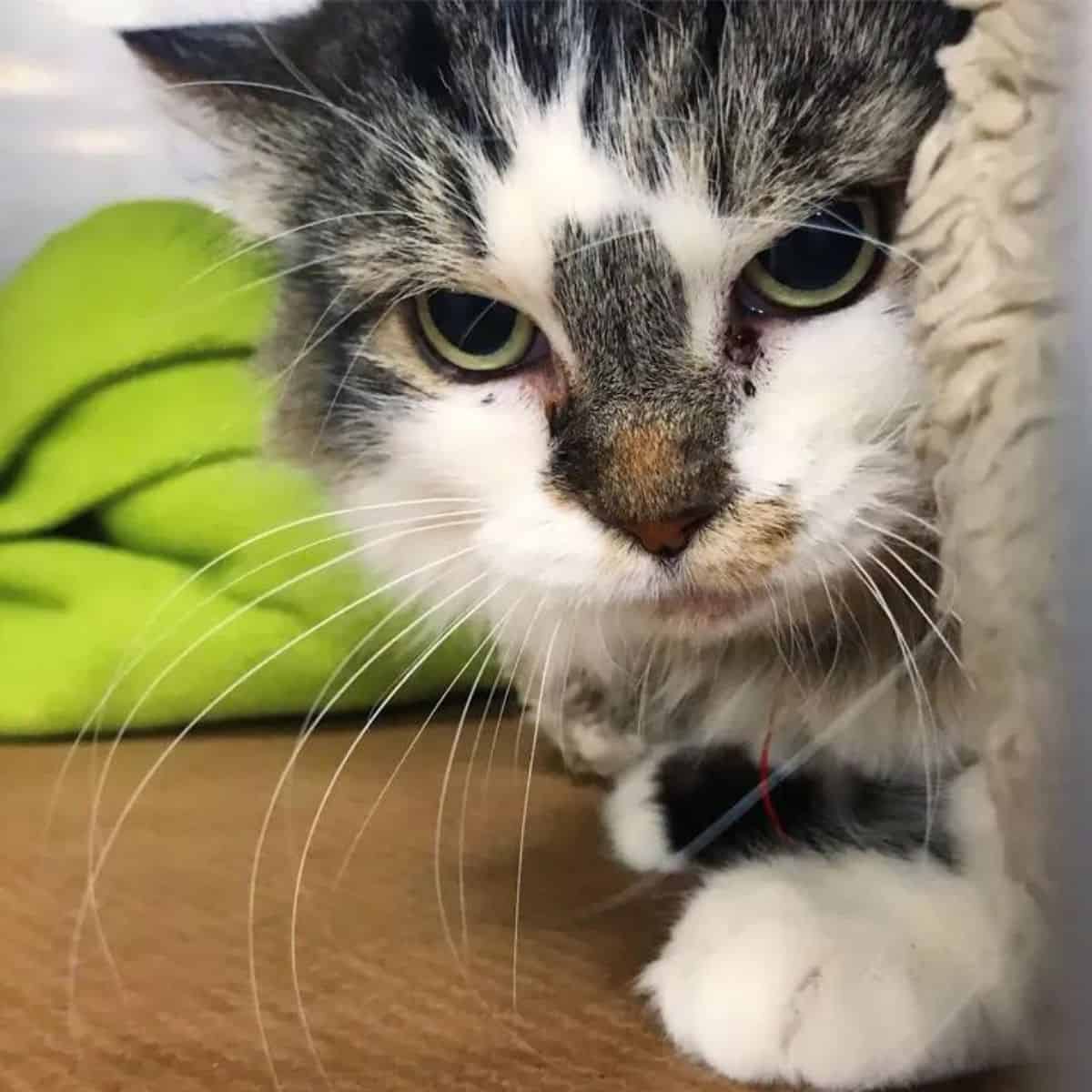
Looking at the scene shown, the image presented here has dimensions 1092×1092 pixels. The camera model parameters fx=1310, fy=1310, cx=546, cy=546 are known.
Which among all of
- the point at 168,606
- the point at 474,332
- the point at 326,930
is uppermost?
the point at 474,332

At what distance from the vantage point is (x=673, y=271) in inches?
23.0

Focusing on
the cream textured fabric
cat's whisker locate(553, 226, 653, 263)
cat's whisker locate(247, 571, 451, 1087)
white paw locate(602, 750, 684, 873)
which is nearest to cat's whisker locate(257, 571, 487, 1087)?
cat's whisker locate(247, 571, 451, 1087)

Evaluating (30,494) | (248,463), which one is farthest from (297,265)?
(30,494)

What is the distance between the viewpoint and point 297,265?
0.77m

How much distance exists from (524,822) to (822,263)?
1.22 feet

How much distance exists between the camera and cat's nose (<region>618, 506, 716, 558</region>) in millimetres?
573

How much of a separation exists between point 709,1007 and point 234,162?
56cm

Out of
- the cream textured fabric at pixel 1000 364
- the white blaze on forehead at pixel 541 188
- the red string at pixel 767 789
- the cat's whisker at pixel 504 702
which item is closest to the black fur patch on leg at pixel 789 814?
the red string at pixel 767 789

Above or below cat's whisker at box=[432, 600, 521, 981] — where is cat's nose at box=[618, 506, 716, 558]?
above

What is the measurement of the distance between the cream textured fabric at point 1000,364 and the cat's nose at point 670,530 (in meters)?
0.10

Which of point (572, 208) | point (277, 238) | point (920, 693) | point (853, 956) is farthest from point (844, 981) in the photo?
point (277, 238)

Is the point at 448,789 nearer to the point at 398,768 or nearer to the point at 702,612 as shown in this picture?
the point at 398,768

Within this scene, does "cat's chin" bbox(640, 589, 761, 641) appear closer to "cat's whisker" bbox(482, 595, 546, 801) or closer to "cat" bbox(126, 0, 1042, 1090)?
"cat" bbox(126, 0, 1042, 1090)

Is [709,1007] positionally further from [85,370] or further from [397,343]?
[85,370]
